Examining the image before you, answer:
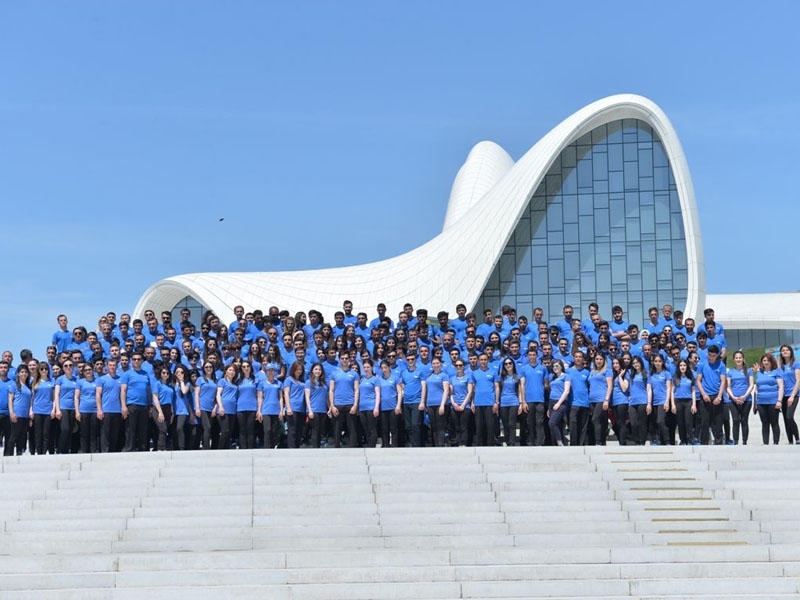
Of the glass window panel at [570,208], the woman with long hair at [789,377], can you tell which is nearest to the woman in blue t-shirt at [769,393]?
the woman with long hair at [789,377]

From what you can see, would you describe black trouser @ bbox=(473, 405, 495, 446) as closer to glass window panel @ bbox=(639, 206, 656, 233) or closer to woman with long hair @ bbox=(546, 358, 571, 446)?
woman with long hair @ bbox=(546, 358, 571, 446)

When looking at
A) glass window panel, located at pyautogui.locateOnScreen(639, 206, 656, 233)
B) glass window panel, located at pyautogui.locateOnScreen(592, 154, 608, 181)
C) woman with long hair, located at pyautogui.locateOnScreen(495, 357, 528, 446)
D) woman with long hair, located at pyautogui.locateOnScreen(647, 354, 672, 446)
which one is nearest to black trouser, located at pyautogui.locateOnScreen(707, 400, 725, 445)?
woman with long hair, located at pyautogui.locateOnScreen(647, 354, 672, 446)

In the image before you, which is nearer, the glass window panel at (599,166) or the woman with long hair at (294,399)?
the woman with long hair at (294,399)

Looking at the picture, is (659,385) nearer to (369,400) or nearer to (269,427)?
(369,400)

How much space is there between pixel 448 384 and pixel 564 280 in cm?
1915

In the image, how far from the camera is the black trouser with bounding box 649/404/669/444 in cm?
1639

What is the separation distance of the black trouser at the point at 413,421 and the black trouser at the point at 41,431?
4332 millimetres

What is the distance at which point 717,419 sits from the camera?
1667cm

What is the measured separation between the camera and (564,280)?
115 ft

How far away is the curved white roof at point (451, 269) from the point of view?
3509 centimetres

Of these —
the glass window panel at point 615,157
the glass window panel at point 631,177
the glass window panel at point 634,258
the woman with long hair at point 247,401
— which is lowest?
the woman with long hair at point 247,401

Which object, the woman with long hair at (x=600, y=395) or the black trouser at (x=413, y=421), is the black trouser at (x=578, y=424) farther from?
the black trouser at (x=413, y=421)

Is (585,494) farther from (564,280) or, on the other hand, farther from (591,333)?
(564,280)

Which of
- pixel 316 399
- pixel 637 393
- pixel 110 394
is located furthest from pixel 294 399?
pixel 637 393
